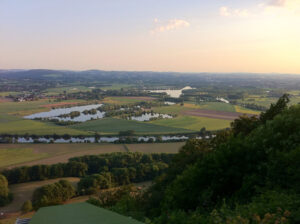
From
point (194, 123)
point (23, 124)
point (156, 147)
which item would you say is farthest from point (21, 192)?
point (194, 123)

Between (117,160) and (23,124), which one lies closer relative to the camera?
(117,160)

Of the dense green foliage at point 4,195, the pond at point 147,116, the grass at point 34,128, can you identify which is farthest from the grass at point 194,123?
the dense green foliage at point 4,195

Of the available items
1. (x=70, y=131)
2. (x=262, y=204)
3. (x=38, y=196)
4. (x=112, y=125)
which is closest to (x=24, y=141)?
(x=70, y=131)

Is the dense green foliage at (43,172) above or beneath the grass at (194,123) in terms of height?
beneath

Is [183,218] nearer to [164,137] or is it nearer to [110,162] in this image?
[110,162]

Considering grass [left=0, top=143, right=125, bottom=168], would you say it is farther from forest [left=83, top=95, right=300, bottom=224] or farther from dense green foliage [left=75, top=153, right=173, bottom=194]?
forest [left=83, top=95, right=300, bottom=224]

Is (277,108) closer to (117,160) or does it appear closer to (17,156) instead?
(117,160)

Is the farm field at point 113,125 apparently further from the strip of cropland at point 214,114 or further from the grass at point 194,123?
Answer: the strip of cropland at point 214,114

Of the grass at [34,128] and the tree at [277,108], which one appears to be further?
the grass at [34,128]
